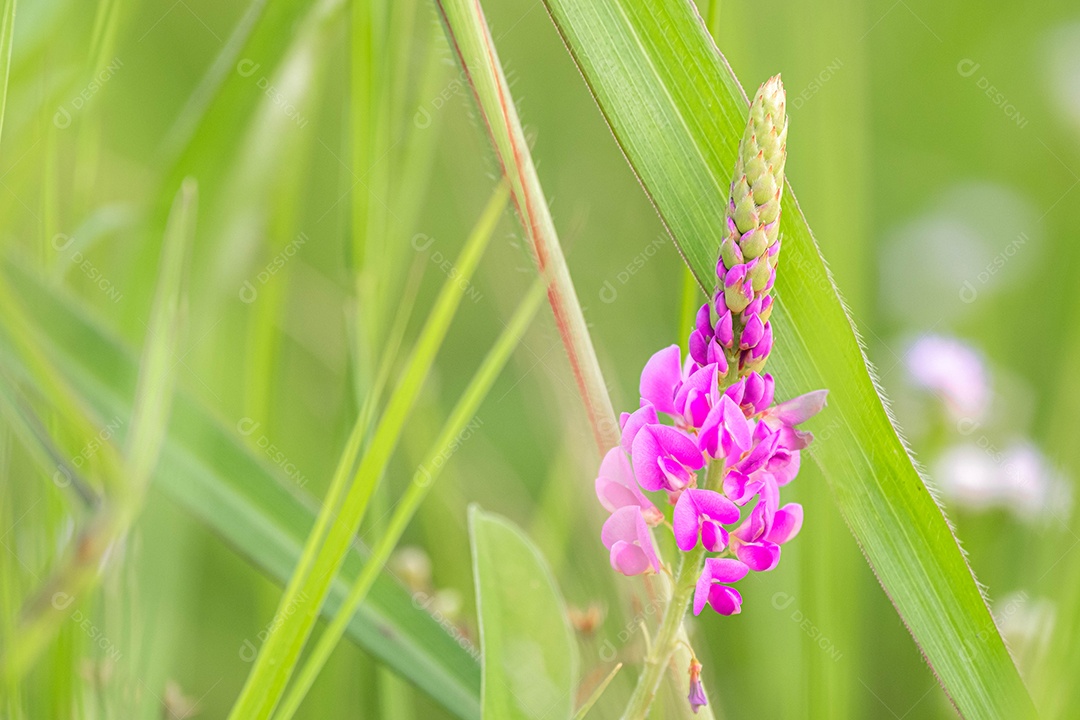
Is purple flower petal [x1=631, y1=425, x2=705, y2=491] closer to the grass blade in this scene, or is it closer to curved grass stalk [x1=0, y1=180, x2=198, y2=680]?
the grass blade

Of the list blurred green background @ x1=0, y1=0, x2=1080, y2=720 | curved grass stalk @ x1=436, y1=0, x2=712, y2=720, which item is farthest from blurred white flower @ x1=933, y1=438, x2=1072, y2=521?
curved grass stalk @ x1=436, y1=0, x2=712, y2=720

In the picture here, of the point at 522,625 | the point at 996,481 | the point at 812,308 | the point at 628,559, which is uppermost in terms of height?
the point at 996,481

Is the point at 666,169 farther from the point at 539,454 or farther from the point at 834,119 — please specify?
the point at 539,454

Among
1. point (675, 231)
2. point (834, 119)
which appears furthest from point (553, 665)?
point (834, 119)

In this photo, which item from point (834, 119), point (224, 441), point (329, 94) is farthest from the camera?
point (329, 94)

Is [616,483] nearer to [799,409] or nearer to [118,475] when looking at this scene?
[799,409]

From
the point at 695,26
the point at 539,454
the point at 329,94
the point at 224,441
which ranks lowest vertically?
the point at 224,441

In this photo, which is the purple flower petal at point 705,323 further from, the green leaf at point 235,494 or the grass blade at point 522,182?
the green leaf at point 235,494

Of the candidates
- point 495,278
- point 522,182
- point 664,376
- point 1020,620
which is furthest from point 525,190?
point 1020,620
